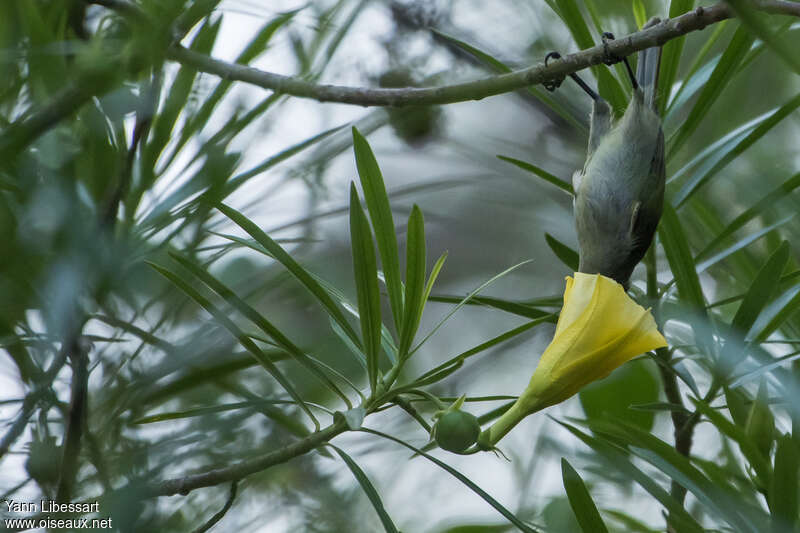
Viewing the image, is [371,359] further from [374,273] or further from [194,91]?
[194,91]

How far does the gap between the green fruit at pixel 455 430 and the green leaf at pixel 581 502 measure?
12 centimetres

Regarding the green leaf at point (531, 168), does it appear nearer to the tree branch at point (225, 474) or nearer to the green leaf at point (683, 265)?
the green leaf at point (683, 265)

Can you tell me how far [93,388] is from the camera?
21.9 inches

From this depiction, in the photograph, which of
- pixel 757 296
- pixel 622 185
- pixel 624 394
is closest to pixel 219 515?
pixel 757 296

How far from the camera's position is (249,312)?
0.78 metres

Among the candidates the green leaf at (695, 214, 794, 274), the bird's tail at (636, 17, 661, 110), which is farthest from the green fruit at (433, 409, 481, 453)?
the bird's tail at (636, 17, 661, 110)

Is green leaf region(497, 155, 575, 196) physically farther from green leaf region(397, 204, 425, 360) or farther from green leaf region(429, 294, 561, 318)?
green leaf region(397, 204, 425, 360)

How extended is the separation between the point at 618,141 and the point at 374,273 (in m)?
1.37

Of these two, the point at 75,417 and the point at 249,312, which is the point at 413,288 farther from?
the point at 75,417

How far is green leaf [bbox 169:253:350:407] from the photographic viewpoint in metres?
0.58

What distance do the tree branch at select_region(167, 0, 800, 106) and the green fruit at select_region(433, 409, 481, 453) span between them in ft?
1.25

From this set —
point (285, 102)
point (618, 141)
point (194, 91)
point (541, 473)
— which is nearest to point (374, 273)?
point (285, 102)

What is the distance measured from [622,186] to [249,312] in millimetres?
1608

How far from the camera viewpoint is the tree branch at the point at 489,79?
3.16 ft
